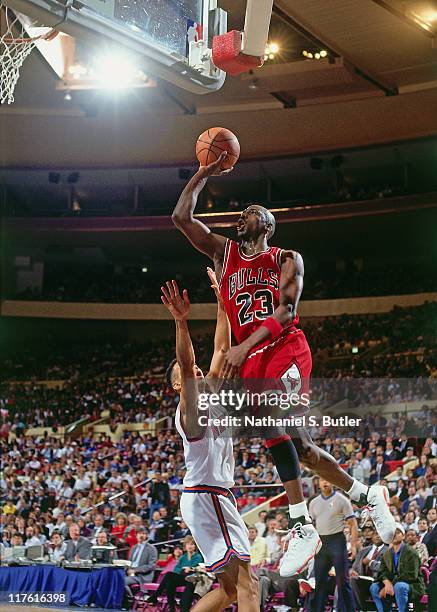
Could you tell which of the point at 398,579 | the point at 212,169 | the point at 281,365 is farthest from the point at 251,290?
the point at 398,579

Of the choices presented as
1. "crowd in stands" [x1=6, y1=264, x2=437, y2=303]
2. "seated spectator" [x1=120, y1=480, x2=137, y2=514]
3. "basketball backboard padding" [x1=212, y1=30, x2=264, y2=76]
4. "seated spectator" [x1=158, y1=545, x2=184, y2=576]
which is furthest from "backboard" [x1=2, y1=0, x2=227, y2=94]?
"crowd in stands" [x1=6, y1=264, x2=437, y2=303]

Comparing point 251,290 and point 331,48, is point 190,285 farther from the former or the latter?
point 251,290

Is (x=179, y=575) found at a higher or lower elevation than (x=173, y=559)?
lower

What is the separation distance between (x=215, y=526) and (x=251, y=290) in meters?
1.67

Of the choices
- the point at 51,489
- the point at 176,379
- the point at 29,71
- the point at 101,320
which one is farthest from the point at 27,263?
the point at 176,379

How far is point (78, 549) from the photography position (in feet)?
38.3

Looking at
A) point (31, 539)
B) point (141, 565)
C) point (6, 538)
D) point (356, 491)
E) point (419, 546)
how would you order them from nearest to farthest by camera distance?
1. point (356, 491)
2. point (419, 546)
3. point (141, 565)
4. point (31, 539)
5. point (6, 538)

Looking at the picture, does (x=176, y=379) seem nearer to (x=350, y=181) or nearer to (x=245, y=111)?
(x=245, y=111)

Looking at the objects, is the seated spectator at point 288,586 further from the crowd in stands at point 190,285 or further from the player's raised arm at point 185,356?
the crowd in stands at point 190,285

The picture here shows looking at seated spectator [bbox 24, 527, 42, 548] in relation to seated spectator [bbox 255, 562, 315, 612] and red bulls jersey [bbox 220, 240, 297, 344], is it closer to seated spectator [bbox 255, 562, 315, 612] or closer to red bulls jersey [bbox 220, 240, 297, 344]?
seated spectator [bbox 255, 562, 315, 612]

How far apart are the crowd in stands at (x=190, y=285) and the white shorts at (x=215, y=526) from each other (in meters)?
15.7

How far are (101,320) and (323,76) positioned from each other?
1100cm

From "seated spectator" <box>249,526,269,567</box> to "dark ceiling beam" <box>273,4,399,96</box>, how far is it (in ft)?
31.6

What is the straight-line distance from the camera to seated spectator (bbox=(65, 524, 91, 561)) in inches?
457
